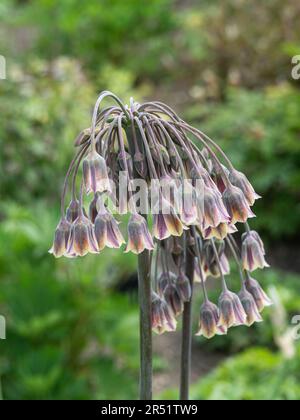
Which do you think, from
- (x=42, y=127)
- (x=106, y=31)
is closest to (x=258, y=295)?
(x=42, y=127)

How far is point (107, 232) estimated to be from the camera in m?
1.47

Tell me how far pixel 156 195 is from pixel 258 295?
454mm

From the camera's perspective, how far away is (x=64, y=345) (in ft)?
14.6

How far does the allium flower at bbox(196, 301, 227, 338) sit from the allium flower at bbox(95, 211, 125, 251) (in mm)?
346

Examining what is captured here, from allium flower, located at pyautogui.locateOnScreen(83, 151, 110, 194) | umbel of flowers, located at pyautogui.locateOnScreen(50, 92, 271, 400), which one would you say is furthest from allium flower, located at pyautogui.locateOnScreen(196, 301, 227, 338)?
allium flower, located at pyautogui.locateOnScreen(83, 151, 110, 194)

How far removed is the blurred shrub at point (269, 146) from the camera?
632 centimetres

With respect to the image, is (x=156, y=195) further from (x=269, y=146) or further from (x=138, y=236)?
(x=269, y=146)

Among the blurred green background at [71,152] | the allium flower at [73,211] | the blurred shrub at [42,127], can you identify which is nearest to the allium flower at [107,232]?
the allium flower at [73,211]

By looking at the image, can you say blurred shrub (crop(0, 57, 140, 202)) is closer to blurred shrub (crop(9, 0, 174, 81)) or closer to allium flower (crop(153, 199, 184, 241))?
blurred shrub (crop(9, 0, 174, 81))

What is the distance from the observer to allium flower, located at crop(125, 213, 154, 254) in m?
1.45

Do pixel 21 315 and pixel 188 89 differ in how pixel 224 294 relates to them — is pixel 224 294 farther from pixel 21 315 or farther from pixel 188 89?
pixel 188 89

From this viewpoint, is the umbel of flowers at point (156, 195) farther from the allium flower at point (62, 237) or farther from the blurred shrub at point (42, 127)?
the blurred shrub at point (42, 127)

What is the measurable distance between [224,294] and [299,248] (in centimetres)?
520

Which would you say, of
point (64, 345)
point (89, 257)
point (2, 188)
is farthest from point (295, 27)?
point (64, 345)
